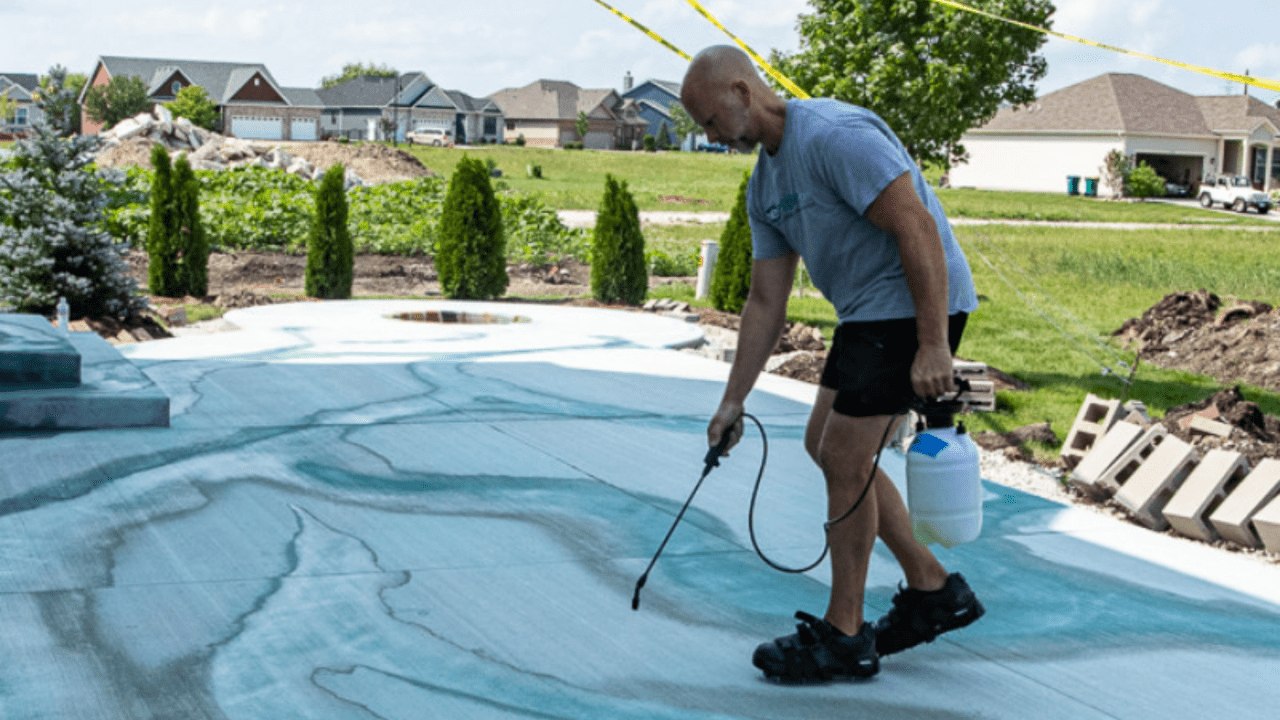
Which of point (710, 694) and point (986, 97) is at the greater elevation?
point (986, 97)

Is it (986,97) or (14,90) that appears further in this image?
(14,90)

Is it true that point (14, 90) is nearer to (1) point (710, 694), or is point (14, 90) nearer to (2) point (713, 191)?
(2) point (713, 191)

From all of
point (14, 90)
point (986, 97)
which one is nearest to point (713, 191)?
point (986, 97)

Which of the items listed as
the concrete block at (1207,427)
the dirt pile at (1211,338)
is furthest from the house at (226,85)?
the concrete block at (1207,427)

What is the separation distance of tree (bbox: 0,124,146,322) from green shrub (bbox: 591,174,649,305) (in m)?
4.65

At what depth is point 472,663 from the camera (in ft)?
10.5

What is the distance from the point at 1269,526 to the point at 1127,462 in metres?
0.92

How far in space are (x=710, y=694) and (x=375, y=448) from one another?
3009mm

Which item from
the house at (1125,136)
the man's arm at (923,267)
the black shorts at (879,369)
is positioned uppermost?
the house at (1125,136)

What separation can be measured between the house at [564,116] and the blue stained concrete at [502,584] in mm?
86332

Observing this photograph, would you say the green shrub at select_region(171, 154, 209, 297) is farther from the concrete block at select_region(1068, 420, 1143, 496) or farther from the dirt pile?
the concrete block at select_region(1068, 420, 1143, 496)

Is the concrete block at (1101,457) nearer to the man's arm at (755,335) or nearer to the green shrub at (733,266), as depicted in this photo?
the man's arm at (755,335)

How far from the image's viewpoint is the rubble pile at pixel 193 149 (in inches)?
1345

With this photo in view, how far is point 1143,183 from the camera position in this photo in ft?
158
